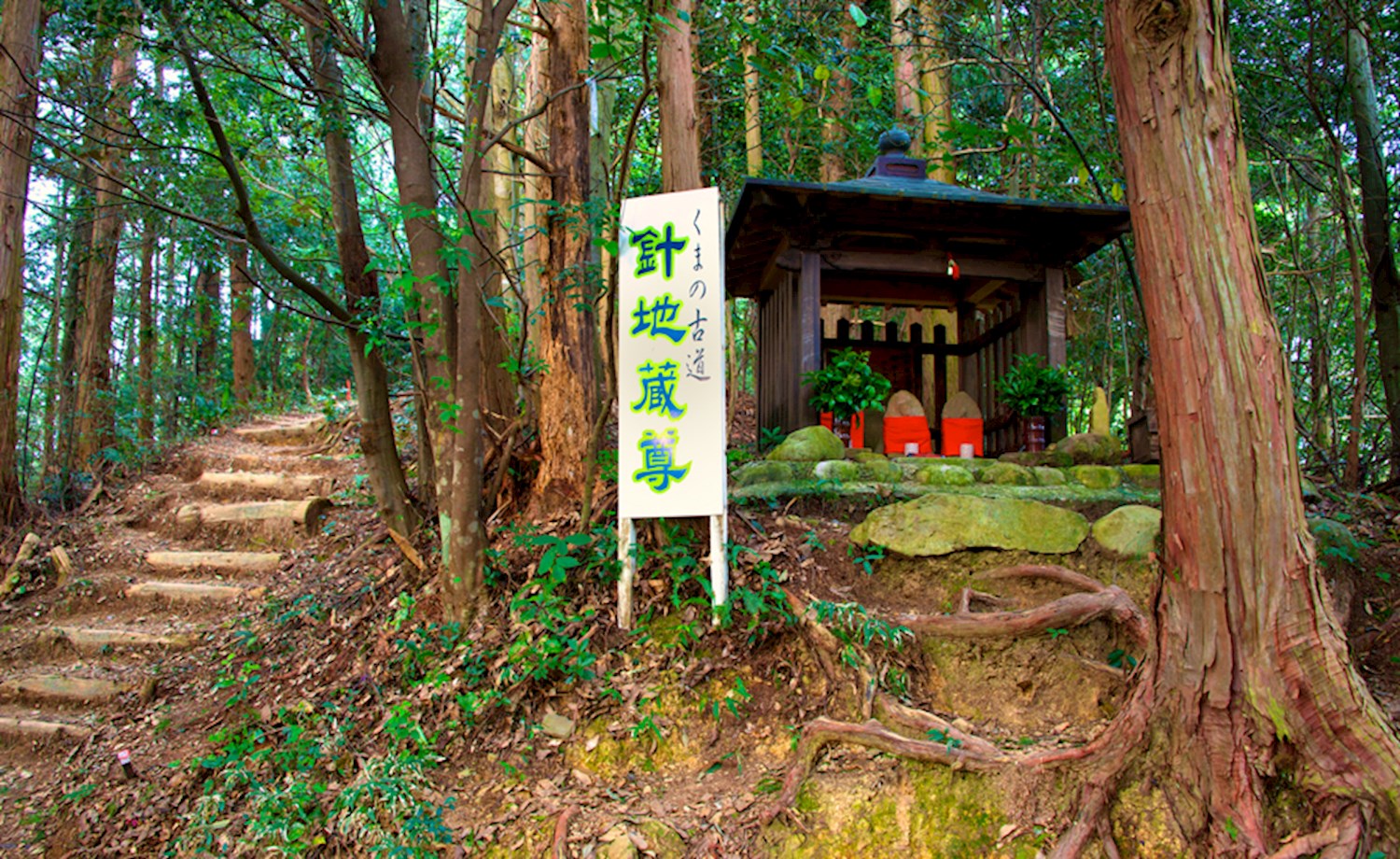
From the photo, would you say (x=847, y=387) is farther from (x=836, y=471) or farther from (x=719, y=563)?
(x=719, y=563)

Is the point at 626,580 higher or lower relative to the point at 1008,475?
lower

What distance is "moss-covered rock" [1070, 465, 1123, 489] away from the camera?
19.4 feet

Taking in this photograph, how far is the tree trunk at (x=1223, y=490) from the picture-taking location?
2842 millimetres

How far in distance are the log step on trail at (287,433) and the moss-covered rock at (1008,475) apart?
8589mm

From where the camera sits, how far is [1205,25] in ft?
9.77

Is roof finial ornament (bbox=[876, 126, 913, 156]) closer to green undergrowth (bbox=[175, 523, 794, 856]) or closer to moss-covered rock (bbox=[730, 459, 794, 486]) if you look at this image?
moss-covered rock (bbox=[730, 459, 794, 486])

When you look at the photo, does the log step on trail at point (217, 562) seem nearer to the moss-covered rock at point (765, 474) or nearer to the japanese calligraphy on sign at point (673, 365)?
the moss-covered rock at point (765, 474)

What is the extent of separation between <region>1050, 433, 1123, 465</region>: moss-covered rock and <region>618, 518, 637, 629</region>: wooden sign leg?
3677 mm

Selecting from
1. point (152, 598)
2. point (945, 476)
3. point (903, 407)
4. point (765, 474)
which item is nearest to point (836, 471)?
point (765, 474)

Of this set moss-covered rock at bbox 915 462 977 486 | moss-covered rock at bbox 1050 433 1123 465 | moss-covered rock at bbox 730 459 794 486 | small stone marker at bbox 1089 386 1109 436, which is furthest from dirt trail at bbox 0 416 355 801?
small stone marker at bbox 1089 386 1109 436

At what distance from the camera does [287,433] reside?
11188 mm

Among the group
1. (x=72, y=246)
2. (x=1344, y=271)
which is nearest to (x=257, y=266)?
(x=72, y=246)

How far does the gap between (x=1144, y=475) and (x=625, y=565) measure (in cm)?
393

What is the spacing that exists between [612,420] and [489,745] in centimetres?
506
